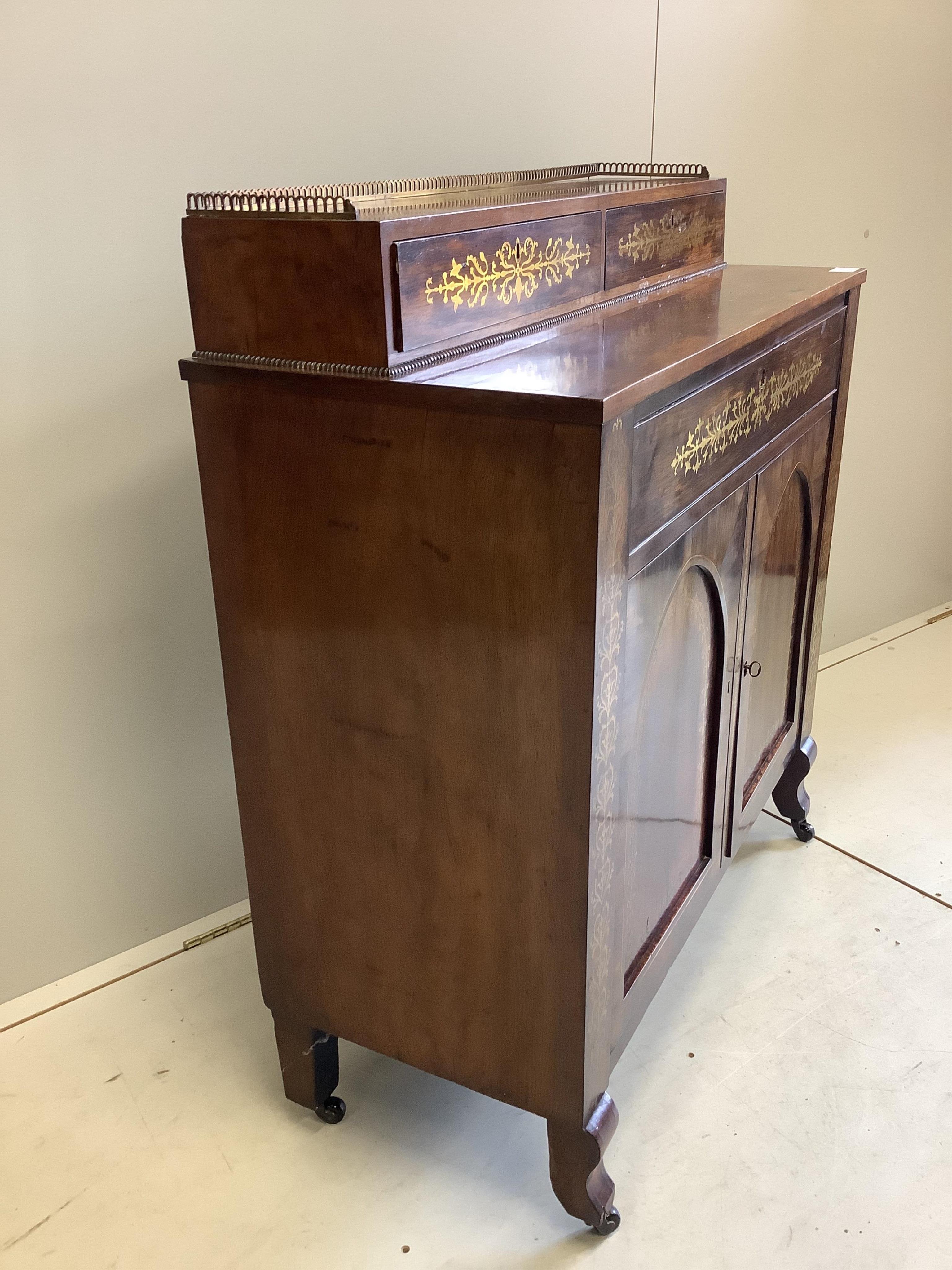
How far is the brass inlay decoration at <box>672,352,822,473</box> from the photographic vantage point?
1192 mm

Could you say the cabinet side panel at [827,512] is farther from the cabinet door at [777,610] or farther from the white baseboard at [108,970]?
the white baseboard at [108,970]

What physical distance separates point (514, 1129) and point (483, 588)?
2.92ft

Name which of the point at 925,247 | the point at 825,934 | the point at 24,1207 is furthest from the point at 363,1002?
the point at 925,247

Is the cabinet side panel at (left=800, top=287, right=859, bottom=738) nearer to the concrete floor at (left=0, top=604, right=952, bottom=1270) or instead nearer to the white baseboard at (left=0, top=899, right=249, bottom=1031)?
the concrete floor at (left=0, top=604, right=952, bottom=1270)

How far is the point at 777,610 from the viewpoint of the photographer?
1738 millimetres

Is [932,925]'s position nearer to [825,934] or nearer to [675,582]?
[825,934]

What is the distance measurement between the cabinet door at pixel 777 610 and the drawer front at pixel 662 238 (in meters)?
0.32

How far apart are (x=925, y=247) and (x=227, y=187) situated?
6.37 ft

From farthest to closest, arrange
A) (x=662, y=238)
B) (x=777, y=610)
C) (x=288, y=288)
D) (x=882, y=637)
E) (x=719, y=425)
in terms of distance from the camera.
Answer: (x=882, y=637), (x=777, y=610), (x=662, y=238), (x=719, y=425), (x=288, y=288)

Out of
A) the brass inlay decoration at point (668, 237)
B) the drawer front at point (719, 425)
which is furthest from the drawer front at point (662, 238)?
the drawer front at point (719, 425)

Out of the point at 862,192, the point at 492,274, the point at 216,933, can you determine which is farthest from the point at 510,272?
the point at 862,192

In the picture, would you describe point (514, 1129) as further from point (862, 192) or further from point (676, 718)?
point (862, 192)

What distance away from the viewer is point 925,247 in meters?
2.73

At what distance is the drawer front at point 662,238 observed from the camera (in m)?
1.38
